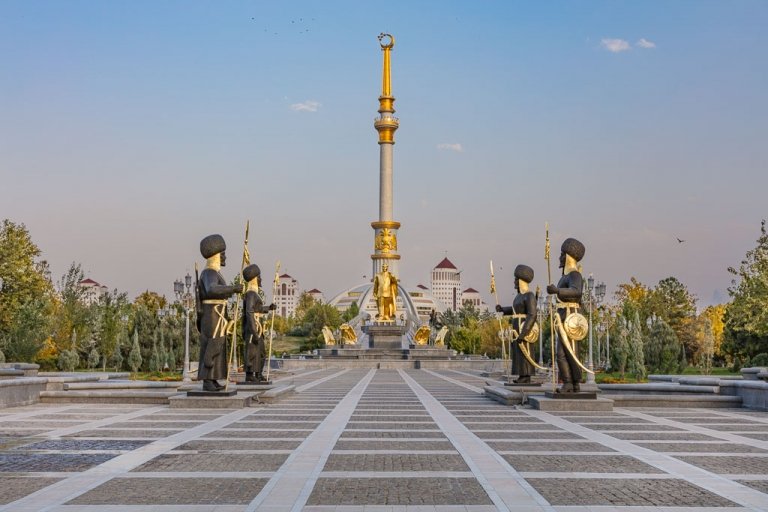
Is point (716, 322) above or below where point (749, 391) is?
above

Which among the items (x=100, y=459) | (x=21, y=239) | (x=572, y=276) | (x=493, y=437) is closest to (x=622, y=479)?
(x=493, y=437)

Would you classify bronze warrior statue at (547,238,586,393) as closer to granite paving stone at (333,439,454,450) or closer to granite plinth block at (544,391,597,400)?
granite plinth block at (544,391,597,400)

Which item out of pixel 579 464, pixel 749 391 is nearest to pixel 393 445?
pixel 579 464

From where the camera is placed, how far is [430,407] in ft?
65.9

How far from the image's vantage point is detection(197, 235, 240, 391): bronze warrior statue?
1900 cm

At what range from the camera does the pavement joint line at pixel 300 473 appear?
8430 mm

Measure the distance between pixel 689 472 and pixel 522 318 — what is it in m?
12.1

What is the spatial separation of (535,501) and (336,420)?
335 inches

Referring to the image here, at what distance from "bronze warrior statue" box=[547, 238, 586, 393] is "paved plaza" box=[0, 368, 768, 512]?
126 cm

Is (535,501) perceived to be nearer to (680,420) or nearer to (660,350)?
(680,420)

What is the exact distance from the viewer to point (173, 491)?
29.5ft

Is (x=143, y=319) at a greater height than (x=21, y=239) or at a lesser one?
lesser

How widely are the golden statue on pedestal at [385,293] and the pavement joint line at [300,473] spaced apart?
47413 millimetres

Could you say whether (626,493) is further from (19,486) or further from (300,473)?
(19,486)
